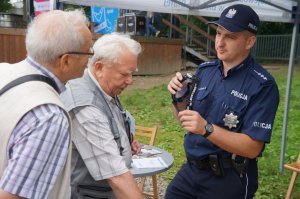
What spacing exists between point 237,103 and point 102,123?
900 mm

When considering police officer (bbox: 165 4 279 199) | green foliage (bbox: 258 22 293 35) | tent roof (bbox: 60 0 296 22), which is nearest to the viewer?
police officer (bbox: 165 4 279 199)

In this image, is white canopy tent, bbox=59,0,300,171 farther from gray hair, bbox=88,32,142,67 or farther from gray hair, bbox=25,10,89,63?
gray hair, bbox=25,10,89,63

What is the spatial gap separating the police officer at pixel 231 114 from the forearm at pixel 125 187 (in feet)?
1.68

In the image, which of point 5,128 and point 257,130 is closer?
point 5,128

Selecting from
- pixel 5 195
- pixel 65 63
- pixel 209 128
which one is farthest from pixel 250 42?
pixel 5 195

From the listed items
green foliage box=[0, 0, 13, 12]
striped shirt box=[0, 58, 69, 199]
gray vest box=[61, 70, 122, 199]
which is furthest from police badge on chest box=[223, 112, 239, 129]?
green foliage box=[0, 0, 13, 12]

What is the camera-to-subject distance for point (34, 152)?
1.39 m

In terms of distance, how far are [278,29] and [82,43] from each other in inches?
879

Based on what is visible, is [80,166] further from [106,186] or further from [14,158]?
[14,158]

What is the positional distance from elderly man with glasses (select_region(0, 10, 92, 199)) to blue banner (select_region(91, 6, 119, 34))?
33.2ft

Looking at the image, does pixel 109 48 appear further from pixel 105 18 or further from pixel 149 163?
pixel 105 18

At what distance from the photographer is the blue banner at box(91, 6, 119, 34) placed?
11586 millimetres

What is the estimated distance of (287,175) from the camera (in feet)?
17.3

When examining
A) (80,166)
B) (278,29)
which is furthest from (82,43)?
(278,29)
